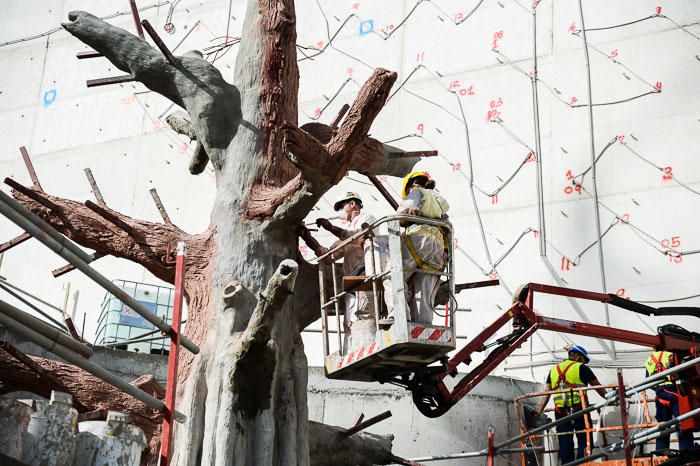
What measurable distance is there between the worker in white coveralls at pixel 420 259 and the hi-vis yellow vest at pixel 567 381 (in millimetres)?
3593

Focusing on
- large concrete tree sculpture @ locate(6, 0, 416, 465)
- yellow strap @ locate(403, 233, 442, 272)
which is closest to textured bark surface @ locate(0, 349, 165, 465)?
large concrete tree sculpture @ locate(6, 0, 416, 465)

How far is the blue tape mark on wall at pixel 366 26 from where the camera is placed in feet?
55.9

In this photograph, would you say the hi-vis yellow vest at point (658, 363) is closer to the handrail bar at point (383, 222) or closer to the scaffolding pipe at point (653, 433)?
the scaffolding pipe at point (653, 433)

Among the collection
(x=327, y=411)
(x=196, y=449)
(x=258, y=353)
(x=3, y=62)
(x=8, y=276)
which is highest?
(x=3, y=62)

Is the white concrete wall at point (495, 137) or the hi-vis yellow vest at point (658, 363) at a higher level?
the white concrete wall at point (495, 137)

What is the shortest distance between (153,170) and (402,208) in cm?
1097

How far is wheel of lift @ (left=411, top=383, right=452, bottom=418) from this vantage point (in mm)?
8805

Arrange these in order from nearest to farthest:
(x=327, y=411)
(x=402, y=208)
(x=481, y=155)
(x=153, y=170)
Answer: (x=402, y=208) < (x=327, y=411) < (x=481, y=155) < (x=153, y=170)

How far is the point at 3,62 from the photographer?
21.2 m

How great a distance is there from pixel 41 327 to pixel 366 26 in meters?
13.1

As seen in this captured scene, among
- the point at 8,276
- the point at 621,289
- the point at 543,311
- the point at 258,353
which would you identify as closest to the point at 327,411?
the point at 543,311

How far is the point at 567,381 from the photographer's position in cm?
1116

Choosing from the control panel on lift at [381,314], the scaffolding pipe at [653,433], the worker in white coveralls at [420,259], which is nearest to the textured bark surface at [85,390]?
the control panel on lift at [381,314]

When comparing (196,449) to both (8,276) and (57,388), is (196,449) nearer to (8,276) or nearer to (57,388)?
(57,388)
